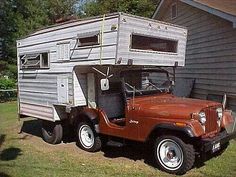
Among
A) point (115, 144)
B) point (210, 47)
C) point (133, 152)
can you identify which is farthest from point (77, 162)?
point (210, 47)

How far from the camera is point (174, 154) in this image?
24.3 ft

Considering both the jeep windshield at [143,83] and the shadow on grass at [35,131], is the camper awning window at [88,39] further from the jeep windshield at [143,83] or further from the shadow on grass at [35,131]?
the shadow on grass at [35,131]

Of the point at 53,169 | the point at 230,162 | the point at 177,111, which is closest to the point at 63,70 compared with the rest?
the point at 53,169

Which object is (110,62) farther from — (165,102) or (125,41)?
(165,102)

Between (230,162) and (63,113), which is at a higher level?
(63,113)

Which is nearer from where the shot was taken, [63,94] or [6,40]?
[63,94]

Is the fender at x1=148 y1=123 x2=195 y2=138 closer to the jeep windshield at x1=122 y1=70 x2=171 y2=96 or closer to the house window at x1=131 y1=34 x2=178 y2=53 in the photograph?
the jeep windshield at x1=122 y1=70 x2=171 y2=96

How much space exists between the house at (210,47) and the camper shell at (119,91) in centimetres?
266

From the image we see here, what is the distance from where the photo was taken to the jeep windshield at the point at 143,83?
8.52 m

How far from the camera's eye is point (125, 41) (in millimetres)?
7996

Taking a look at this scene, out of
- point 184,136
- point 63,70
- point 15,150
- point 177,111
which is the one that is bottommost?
point 15,150

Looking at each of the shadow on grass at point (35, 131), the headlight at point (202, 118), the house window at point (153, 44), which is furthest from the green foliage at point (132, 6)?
the headlight at point (202, 118)

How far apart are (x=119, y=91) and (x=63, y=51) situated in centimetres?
174

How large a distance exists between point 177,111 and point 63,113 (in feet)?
13.3
